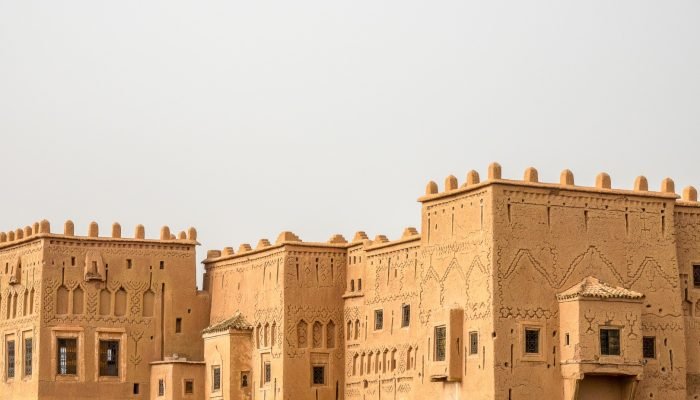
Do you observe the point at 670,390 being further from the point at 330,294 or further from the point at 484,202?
the point at 330,294

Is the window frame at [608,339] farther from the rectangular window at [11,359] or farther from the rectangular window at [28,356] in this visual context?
the rectangular window at [11,359]

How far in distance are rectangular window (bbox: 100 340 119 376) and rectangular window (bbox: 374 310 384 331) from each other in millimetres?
11775

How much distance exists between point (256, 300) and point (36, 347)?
334 inches

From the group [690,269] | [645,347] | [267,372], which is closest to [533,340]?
[645,347]

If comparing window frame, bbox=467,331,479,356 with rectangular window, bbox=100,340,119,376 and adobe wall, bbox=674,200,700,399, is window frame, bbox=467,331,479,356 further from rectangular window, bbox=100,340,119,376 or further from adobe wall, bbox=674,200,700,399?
rectangular window, bbox=100,340,119,376

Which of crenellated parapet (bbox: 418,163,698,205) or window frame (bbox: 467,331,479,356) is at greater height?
crenellated parapet (bbox: 418,163,698,205)

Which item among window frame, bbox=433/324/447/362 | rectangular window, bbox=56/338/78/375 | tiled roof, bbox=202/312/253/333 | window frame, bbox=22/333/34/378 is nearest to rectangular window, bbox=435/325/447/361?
window frame, bbox=433/324/447/362

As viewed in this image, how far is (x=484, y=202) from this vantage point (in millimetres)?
53844

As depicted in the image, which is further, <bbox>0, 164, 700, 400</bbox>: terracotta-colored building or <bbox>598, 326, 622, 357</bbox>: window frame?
<bbox>0, 164, 700, 400</bbox>: terracotta-colored building

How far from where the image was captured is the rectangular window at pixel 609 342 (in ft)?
172

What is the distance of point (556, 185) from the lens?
2132 inches

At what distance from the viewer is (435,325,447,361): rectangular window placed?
2168 inches

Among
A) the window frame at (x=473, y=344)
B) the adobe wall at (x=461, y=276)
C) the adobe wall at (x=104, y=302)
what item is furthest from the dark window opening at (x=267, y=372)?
the window frame at (x=473, y=344)

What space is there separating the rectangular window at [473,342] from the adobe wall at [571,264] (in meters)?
1.05
